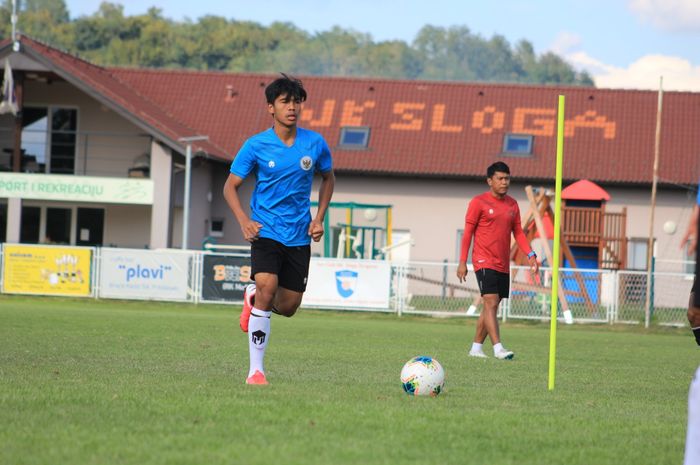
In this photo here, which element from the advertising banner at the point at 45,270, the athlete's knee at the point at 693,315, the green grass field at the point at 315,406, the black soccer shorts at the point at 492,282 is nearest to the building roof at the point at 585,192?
the advertising banner at the point at 45,270

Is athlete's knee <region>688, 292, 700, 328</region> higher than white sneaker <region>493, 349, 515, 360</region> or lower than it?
higher

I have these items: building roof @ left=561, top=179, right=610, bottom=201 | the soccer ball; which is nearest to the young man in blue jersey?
the soccer ball

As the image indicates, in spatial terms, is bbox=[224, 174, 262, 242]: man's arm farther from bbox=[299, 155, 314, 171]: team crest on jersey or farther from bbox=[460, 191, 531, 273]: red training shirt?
bbox=[460, 191, 531, 273]: red training shirt

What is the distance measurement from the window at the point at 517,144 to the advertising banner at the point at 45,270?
60.3 feet

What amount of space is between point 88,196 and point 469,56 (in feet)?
474

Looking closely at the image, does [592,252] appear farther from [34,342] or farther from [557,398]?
[557,398]

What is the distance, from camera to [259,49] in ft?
420

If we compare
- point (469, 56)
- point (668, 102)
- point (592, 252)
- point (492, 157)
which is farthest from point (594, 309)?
point (469, 56)

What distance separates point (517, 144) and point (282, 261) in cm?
3288

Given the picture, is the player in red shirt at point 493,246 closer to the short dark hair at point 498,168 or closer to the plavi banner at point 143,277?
the short dark hair at point 498,168

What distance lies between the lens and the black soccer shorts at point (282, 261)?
9070 millimetres

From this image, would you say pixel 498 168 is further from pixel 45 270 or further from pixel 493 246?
pixel 45 270

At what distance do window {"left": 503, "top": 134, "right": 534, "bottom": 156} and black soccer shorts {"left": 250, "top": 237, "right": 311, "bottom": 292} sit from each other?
32.3m

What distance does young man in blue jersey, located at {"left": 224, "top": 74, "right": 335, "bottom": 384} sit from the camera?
9.06 m
